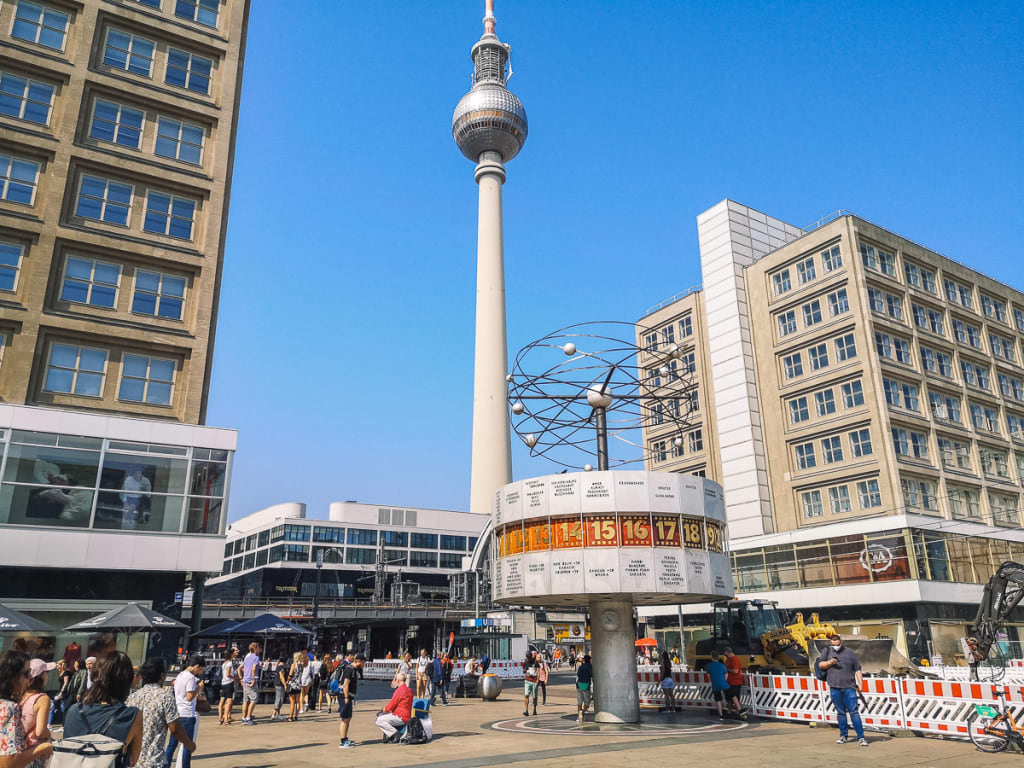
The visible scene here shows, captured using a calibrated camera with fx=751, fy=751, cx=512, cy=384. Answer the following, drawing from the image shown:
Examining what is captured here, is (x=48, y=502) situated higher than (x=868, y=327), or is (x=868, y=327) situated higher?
(x=868, y=327)

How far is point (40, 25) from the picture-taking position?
34.8 metres

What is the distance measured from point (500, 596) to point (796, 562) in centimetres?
3618

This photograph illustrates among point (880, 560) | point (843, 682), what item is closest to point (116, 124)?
point (843, 682)

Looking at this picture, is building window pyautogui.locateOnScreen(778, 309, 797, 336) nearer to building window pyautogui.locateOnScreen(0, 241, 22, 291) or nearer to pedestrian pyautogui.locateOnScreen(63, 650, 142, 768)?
building window pyautogui.locateOnScreen(0, 241, 22, 291)

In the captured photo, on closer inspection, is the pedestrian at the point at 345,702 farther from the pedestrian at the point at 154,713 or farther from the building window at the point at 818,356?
the building window at the point at 818,356

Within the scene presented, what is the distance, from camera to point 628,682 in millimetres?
20484

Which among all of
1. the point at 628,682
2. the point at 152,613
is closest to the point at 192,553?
the point at 152,613

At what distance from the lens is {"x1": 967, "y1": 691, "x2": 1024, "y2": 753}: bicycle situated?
14.9m

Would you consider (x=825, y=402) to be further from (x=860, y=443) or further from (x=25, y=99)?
(x=25, y=99)

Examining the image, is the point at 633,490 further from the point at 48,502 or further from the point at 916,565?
the point at 916,565

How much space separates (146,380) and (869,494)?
43125mm

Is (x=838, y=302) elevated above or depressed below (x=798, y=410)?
above

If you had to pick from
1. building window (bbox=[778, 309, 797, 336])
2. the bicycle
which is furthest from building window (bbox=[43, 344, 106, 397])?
building window (bbox=[778, 309, 797, 336])

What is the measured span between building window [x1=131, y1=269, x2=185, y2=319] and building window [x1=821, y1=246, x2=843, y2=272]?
4256 centimetres
